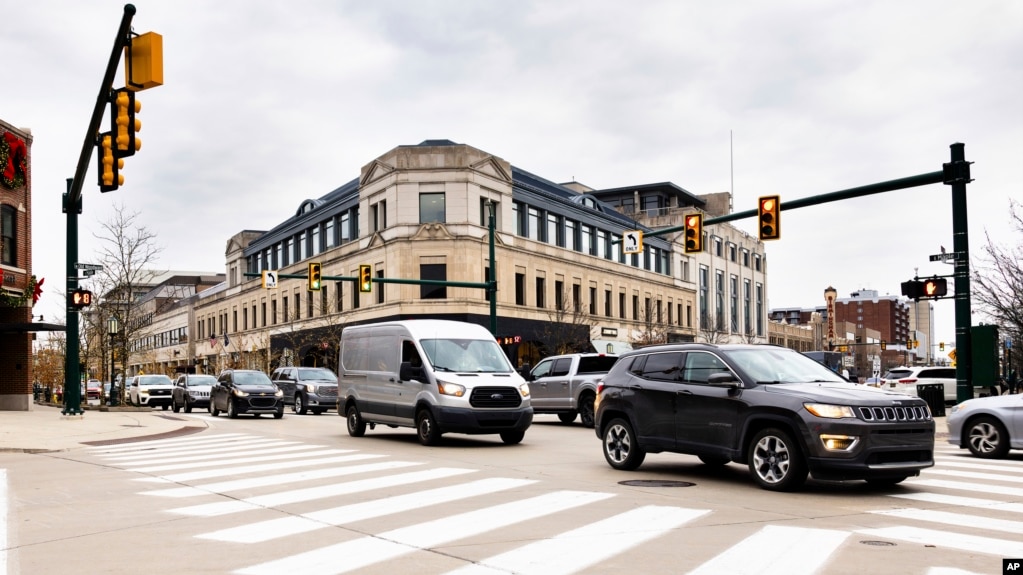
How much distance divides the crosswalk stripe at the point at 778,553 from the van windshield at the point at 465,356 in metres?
10.4

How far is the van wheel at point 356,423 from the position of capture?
2041 centimetres

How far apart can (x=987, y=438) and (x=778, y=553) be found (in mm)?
9990

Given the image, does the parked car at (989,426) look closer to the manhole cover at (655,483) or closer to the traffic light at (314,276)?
the manhole cover at (655,483)

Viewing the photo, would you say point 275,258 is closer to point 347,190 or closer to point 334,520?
point 347,190

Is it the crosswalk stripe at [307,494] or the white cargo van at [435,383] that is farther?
the white cargo van at [435,383]

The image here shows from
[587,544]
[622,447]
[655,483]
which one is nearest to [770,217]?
[622,447]

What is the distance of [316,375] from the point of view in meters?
35.1

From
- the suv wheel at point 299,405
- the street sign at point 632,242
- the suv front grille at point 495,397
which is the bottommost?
the suv wheel at point 299,405

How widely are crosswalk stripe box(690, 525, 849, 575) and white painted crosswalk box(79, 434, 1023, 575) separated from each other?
1 centimetres

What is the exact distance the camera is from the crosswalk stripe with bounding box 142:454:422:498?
1128 centimetres

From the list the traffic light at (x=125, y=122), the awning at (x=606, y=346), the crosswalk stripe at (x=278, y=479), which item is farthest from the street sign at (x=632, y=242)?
the awning at (x=606, y=346)

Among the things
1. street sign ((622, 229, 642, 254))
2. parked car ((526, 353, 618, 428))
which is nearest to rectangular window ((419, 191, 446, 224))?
street sign ((622, 229, 642, 254))

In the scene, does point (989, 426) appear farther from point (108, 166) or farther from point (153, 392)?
point (153, 392)

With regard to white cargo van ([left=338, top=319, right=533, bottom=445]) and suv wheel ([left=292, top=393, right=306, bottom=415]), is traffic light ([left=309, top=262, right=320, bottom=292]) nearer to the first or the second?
suv wheel ([left=292, top=393, right=306, bottom=415])
